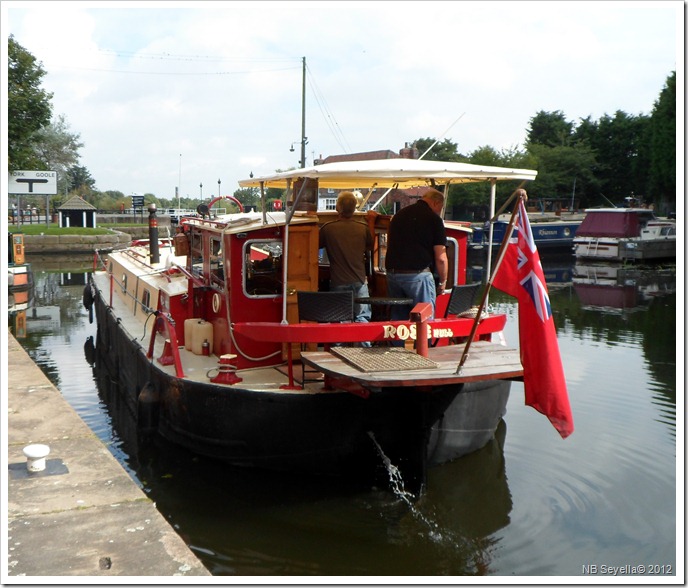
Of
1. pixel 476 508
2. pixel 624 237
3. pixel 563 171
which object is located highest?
pixel 563 171

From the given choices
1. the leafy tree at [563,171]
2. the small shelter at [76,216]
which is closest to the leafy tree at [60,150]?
the small shelter at [76,216]

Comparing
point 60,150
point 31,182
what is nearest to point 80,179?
point 60,150

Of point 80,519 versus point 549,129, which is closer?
point 80,519

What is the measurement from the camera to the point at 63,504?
614cm

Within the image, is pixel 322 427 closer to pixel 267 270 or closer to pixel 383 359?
pixel 383 359

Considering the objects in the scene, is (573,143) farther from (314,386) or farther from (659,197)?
(314,386)

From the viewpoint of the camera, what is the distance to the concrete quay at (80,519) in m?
5.21

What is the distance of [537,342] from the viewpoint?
6629mm

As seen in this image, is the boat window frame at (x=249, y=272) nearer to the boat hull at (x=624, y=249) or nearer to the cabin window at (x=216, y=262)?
the cabin window at (x=216, y=262)

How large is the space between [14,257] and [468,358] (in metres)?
21.2

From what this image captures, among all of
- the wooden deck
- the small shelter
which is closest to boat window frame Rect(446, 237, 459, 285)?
the wooden deck

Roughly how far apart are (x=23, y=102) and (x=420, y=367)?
36.0 m

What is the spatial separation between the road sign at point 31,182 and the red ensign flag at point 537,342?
1535 inches

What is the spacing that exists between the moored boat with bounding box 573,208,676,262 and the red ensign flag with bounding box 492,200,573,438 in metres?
32.3
